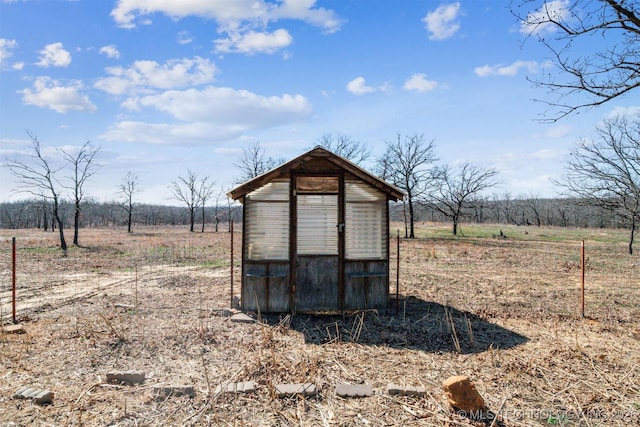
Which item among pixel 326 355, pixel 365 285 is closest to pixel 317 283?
pixel 365 285

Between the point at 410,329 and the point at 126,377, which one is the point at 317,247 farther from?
the point at 126,377

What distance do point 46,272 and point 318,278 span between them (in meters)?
11.8

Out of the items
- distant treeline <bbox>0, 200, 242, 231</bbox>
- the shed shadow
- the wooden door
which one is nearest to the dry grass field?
the shed shadow

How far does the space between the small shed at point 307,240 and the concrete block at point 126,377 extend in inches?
129

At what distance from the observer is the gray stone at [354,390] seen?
4.70 m

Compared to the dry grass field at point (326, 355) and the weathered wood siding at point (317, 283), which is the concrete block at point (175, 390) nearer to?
the dry grass field at point (326, 355)

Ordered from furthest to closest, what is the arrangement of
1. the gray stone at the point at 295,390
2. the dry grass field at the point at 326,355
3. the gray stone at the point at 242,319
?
the gray stone at the point at 242,319 → the gray stone at the point at 295,390 → the dry grass field at the point at 326,355

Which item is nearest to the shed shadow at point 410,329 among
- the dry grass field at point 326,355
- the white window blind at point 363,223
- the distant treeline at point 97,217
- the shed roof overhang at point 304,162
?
the dry grass field at point 326,355

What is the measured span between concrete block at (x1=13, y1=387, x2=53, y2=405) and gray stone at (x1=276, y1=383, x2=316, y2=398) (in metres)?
2.63

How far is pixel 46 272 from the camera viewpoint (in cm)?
1435

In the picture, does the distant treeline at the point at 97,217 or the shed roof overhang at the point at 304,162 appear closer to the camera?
the shed roof overhang at the point at 304,162

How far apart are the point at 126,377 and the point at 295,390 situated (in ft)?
7.25

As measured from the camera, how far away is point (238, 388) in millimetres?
4742

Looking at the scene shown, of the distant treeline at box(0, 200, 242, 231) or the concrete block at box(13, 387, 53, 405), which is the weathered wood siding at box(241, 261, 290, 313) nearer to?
the concrete block at box(13, 387, 53, 405)
